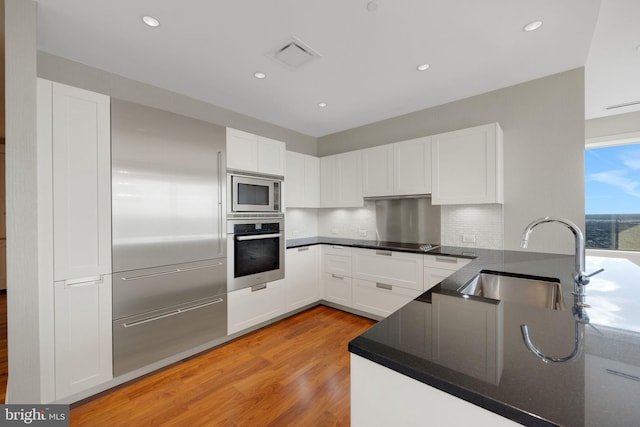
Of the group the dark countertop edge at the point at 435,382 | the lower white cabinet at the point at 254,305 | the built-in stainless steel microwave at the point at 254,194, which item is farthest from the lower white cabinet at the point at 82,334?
the dark countertop edge at the point at 435,382

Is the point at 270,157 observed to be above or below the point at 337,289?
above

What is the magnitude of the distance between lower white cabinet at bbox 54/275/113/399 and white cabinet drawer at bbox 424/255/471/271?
9.46 feet

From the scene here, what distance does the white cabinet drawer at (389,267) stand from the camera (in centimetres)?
289

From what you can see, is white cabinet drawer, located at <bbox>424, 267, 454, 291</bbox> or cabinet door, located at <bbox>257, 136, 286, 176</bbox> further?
cabinet door, located at <bbox>257, 136, 286, 176</bbox>

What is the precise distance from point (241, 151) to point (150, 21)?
1.27 metres

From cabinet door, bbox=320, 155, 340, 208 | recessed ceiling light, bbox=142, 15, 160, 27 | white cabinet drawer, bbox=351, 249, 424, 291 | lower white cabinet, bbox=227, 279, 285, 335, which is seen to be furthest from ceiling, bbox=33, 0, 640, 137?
lower white cabinet, bbox=227, 279, 285, 335

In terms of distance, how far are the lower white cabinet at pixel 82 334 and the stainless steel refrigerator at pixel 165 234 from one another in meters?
0.07

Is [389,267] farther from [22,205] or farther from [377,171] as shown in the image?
[22,205]

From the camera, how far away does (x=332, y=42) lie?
204 cm

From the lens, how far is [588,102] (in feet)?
10.8

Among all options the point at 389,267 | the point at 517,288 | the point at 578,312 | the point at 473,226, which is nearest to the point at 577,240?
the point at 578,312

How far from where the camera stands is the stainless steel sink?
149cm

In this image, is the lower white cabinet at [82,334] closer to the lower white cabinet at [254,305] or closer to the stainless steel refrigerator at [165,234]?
the stainless steel refrigerator at [165,234]

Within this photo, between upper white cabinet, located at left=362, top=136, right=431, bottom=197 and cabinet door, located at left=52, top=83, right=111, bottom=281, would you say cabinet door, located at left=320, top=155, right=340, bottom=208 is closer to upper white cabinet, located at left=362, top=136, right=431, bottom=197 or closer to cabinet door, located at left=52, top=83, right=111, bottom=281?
upper white cabinet, located at left=362, top=136, right=431, bottom=197
